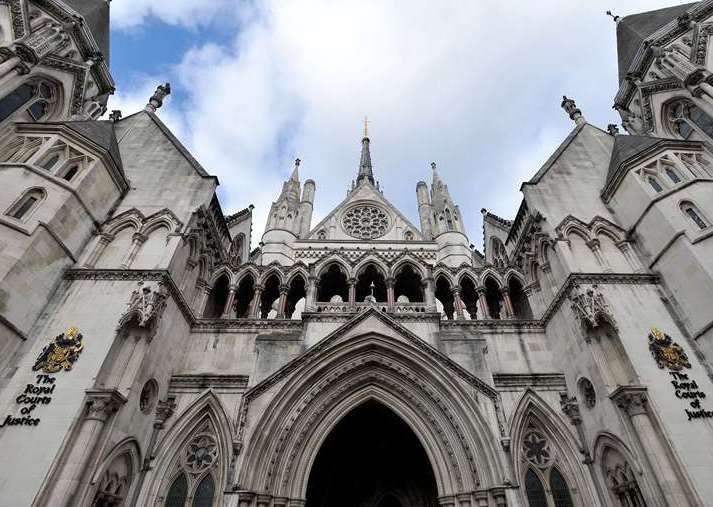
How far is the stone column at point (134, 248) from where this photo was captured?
11.9 metres

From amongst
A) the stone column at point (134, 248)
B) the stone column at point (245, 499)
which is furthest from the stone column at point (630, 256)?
the stone column at point (134, 248)

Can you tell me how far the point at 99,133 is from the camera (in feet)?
43.0

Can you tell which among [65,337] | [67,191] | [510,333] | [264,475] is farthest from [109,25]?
[510,333]

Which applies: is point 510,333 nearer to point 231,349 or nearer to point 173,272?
point 231,349

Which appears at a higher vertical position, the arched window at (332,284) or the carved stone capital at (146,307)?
the arched window at (332,284)

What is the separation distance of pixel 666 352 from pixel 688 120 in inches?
401

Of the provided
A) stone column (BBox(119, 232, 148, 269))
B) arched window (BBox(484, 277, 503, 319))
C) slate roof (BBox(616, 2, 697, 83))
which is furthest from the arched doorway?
slate roof (BBox(616, 2, 697, 83))

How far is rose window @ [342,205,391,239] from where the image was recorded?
97.4 ft

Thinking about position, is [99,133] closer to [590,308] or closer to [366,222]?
[590,308]

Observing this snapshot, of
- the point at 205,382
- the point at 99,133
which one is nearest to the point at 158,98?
the point at 99,133

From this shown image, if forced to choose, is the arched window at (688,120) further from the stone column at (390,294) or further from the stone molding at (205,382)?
the stone molding at (205,382)

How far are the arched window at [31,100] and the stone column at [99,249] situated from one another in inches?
196

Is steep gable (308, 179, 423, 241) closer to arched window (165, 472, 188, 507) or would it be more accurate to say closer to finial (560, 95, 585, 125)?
finial (560, 95, 585, 125)

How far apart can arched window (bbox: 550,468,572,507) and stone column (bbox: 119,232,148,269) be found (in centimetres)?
1358
